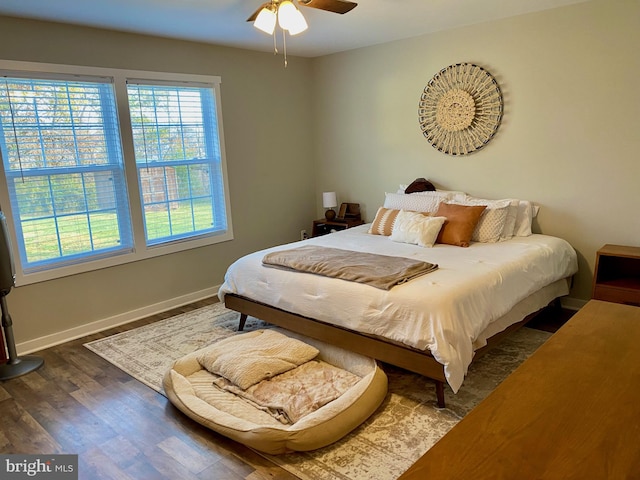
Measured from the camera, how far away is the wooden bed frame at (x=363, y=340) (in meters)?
2.47

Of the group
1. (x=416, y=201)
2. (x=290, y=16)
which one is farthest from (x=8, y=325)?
(x=416, y=201)

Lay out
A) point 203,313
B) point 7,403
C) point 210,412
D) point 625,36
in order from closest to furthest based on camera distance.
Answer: point 210,412 → point 7,403 → point 625,36 → point 203,313

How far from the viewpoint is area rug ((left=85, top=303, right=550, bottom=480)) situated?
211cm

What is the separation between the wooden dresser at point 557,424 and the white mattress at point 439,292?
1.24m

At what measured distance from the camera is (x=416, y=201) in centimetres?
424

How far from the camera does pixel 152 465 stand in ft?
7.07

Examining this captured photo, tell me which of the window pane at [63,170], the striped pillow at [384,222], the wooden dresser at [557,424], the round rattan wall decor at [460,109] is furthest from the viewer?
the striped pillow at [384,222]

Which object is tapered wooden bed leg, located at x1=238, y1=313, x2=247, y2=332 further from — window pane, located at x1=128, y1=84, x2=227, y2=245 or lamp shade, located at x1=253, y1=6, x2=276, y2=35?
lamp shade, located at x1=253, y1=6, x2=276, y2=35

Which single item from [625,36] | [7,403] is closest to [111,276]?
[7,403]

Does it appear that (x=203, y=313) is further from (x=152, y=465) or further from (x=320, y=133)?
(x=320, y=133)

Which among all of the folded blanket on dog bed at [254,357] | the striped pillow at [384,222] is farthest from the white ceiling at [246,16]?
the folded blanket on dog bed at [254,357]

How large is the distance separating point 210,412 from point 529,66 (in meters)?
3.57

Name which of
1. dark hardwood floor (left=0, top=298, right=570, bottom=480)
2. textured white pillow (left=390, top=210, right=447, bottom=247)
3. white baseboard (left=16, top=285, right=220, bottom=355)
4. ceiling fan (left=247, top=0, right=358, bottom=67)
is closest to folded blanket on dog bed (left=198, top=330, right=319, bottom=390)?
dark hardwood floor (left=0, top=298, right=570, bottom=480)

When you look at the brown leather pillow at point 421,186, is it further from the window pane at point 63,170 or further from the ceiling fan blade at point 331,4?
the window pane at point 63,170
